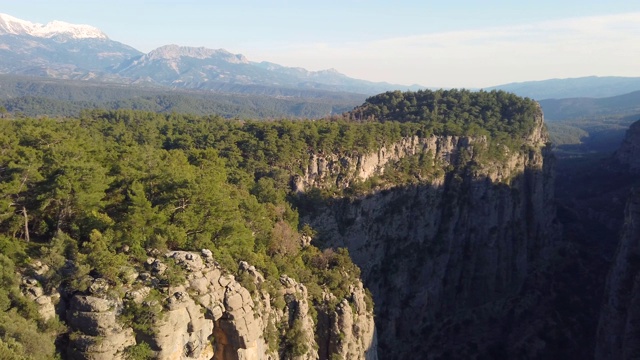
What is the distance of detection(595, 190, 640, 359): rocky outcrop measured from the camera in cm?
4469

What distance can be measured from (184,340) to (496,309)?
167 ft

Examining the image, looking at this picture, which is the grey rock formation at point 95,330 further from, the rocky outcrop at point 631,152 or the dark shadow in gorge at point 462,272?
the rocky outcrop at point 631,152

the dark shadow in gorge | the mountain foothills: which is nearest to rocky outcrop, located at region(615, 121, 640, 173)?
the mountain foothills

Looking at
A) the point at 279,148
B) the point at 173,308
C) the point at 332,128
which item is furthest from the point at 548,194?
the point at 173,308

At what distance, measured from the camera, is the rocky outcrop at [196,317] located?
57.9ft

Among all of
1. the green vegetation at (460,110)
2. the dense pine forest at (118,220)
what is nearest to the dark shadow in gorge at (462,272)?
the dense pine forest at (118,220)

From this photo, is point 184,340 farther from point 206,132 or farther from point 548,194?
point 548,194

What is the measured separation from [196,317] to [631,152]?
107367mm

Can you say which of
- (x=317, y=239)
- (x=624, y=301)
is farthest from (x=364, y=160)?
(x=624, y=301)

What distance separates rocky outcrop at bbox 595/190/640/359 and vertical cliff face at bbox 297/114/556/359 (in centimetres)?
1293

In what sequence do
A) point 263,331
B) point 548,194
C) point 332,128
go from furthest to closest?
point 548,194 < point 332,128 < point 263,331

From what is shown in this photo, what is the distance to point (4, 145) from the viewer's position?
28406mm

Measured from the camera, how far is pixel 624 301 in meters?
47.6

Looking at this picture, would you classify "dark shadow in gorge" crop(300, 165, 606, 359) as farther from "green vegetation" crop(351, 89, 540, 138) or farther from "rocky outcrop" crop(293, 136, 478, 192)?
"green vegetation" crop(351, 89, 540, 138)
